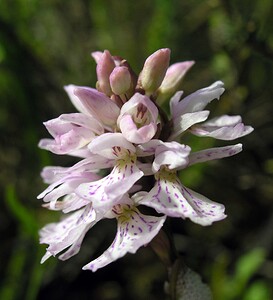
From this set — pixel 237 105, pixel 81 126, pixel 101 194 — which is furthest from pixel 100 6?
pixel 101 194

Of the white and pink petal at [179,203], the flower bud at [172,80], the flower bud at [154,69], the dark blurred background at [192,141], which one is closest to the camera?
the white and pink petal at [179,203]

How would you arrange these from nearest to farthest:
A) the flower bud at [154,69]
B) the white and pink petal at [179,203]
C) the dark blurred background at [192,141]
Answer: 1. the white and pink petal at [179,203]
2. the flower bud at [154,69]
3. the dark blurred background at [192,141]

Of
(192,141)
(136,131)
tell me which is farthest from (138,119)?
(192,141)

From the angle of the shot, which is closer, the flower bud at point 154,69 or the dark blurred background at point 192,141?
the flower bud at point 154,69

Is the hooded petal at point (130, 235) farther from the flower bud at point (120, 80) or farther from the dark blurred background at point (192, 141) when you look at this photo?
the dark blurred background at point (192, 141)

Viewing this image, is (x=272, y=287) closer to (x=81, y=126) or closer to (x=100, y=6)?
(x=81, y=126)

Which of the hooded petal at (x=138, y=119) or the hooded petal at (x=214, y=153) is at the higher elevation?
the hooded petal at (x=138, y=119)

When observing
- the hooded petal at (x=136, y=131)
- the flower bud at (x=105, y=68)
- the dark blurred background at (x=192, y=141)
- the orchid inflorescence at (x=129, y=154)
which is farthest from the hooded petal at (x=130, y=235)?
the dark blurred background at (x=192, y=141)

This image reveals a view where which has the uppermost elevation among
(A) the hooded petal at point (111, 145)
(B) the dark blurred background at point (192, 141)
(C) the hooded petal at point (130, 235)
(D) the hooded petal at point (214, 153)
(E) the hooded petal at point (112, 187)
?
(A) the hooded petal at point (111, 145)

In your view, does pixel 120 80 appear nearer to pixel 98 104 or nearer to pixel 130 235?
pixel 98 104
